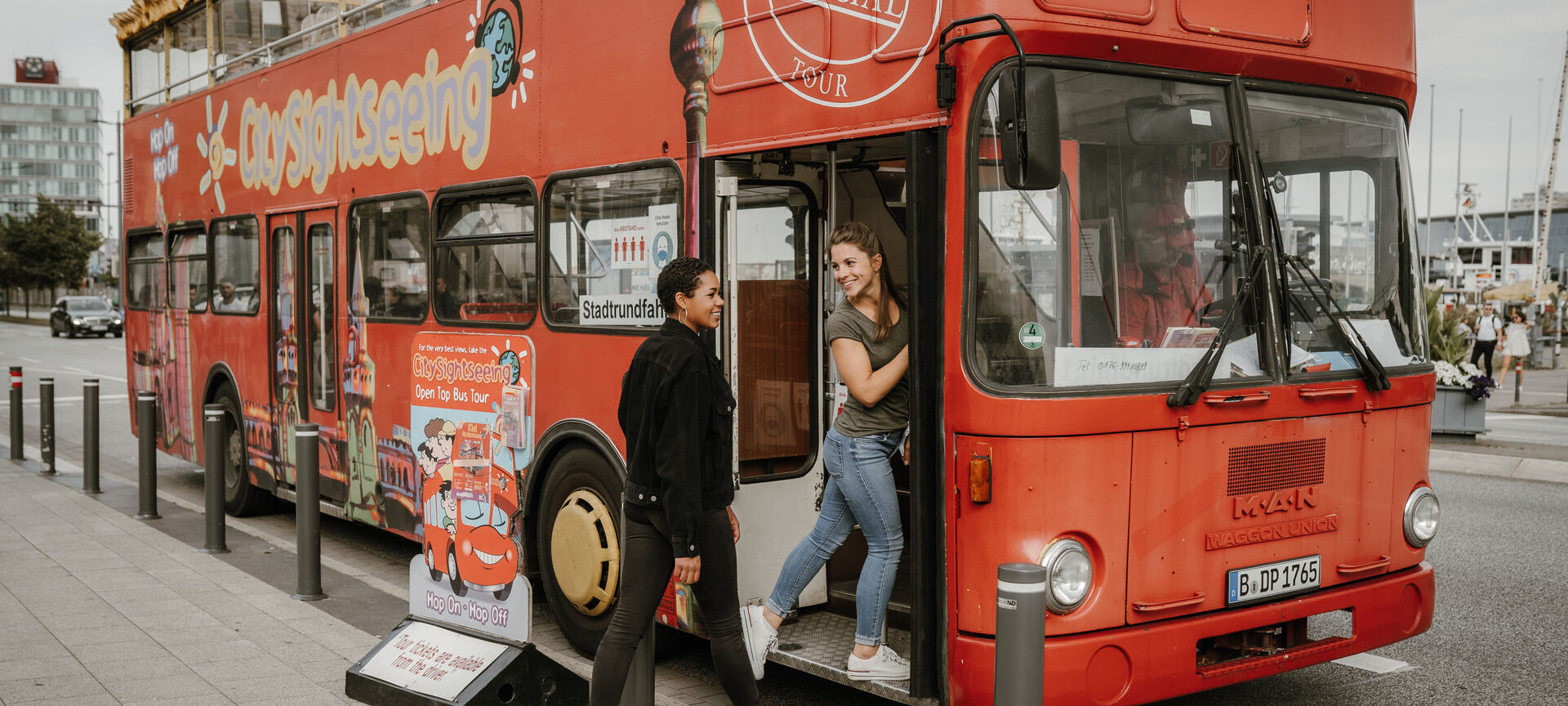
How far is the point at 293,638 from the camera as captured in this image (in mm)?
6199

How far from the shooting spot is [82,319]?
153 feet

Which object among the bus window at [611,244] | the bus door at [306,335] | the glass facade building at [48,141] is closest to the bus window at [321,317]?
the bus door at [306,335]

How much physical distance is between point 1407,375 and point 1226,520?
1.10m

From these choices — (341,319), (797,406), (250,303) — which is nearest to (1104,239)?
(797,406)

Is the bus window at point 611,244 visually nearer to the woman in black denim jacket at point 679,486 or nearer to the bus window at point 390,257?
the woman in black denim jacket at point 679,486

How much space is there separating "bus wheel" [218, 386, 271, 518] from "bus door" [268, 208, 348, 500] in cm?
87

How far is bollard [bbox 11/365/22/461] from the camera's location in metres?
12.7

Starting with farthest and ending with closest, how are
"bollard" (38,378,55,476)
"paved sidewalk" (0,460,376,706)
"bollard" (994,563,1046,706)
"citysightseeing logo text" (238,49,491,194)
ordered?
"bollard" (38,378,55,476), "citysightseeing logo text" (238,49,491,194), "paved sidewalk" (0,460,376,706), "bollard" (994,563,1046,706)

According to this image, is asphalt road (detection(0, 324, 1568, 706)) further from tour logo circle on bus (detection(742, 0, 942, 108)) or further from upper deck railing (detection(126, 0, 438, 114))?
upper deck railing (detection(126, 0, 438, 114))


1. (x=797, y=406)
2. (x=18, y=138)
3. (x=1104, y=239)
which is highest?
(x=18, y=138)

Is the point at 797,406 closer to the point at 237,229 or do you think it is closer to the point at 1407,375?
the point at 1407,375

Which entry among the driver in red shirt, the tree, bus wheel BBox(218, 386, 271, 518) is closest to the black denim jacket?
the driver in red shirt

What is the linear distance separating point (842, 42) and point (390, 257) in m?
4.03

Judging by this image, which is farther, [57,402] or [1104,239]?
[57,402]
